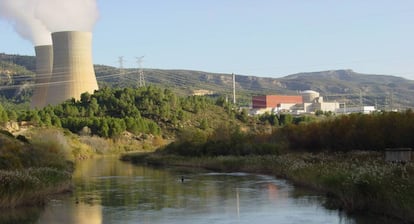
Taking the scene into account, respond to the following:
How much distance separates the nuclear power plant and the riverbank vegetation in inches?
412

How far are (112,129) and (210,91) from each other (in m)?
119

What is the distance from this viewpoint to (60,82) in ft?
211

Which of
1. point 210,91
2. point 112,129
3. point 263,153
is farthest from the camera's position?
point 210,91

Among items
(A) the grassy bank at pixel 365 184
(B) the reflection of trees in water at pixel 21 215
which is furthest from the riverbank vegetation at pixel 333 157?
(B) the reflection of trees in water at pixel 21 215

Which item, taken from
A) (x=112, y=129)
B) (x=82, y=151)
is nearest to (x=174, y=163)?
(x=82, y=151)

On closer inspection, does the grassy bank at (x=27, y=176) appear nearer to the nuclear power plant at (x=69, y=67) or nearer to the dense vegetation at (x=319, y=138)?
the dense vegetation at (x=319, y=138)

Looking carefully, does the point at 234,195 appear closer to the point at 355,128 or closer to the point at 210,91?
the point at 355,128

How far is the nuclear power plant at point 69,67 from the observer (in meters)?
59.4

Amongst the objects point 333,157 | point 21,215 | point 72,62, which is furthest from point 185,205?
point 72,62

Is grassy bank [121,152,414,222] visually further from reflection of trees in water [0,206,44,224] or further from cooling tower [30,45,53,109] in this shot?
cooling tower [30,45,53,109]

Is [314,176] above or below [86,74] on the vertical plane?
below

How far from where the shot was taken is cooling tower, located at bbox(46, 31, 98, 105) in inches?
2335

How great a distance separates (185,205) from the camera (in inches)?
750

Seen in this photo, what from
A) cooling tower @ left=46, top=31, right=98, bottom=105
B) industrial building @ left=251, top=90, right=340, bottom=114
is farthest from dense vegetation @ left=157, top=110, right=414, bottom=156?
industrial building @ left=251, top=90, right=340, bottom=114
